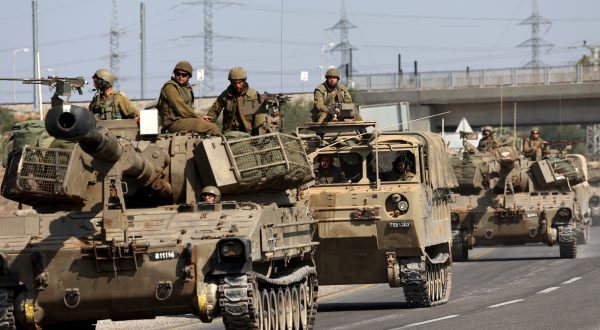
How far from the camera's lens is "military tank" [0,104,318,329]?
15938 mm

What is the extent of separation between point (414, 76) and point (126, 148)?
55018 millimetres

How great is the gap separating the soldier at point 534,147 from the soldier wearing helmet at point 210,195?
2535 centimetres

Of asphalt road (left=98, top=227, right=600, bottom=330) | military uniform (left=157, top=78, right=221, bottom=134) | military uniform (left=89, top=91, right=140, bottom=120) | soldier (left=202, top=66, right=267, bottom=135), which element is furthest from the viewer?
asphalt road (left=98, top=227, right=600, bottom=330)

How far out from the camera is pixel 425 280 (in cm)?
2364

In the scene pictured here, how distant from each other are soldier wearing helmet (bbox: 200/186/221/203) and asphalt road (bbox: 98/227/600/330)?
141 inches

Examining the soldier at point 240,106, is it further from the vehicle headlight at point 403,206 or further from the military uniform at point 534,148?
the military uniform at point 534,148

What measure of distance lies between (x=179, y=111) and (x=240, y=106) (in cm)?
124

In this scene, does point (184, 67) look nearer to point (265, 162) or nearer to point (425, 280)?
point (265, 162)

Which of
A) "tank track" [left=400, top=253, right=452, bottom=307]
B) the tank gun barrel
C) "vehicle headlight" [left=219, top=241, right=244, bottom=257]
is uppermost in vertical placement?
the tank gun barrel

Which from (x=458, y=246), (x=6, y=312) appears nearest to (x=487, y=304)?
(x=6, y=312)

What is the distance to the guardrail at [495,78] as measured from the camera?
67.6 meters


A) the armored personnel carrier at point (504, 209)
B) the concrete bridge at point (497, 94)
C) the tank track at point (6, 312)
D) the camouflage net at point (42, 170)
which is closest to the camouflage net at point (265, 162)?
the camouflage net at point (42, 170)

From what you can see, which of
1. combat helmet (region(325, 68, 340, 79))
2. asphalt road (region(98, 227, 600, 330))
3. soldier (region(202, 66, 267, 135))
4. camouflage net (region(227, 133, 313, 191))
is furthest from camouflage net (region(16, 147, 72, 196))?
combat helmet (region(325, 68, 340, 79))

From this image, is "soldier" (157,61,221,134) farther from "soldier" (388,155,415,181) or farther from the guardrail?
the guardrail
